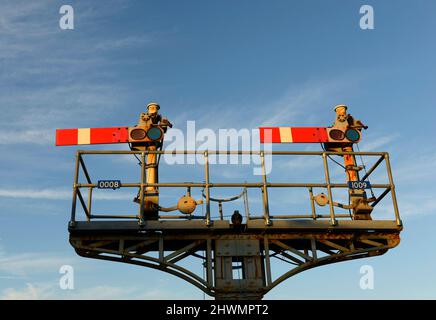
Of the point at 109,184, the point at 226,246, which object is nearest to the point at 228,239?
the point at 226,246

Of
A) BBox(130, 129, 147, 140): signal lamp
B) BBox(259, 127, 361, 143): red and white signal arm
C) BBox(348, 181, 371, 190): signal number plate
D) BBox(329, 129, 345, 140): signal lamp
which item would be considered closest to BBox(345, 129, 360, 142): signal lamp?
BBox(259, 127, 361, 143): red and white signal arm

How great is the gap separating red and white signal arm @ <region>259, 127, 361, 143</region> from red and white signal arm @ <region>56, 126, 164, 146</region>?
3.26 metres

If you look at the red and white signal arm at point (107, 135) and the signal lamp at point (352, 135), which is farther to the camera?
the signal lamp at point (352, 135)

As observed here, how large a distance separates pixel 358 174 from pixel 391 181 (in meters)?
1.13

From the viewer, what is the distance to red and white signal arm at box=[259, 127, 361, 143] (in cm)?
1381

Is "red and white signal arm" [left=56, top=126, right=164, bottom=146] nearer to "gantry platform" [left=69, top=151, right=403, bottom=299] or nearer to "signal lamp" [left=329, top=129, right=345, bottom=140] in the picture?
"gantry platform" [left=69, top=151, right=403, bottom=299]

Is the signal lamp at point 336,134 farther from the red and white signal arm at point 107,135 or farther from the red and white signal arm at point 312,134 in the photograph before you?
the red and white signal arm at point 107,135

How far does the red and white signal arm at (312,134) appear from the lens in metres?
13.8

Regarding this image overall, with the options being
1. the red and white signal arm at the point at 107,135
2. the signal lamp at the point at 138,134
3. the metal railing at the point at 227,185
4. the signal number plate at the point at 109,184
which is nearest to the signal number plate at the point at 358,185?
the metal railing at the point at 227,185

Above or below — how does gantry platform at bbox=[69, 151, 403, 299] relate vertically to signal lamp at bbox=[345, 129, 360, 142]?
below

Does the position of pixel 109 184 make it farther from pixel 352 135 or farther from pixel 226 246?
pixel 352 135

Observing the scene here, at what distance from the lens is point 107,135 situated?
44.3 ft

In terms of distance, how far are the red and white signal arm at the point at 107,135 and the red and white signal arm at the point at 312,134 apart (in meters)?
3.26
